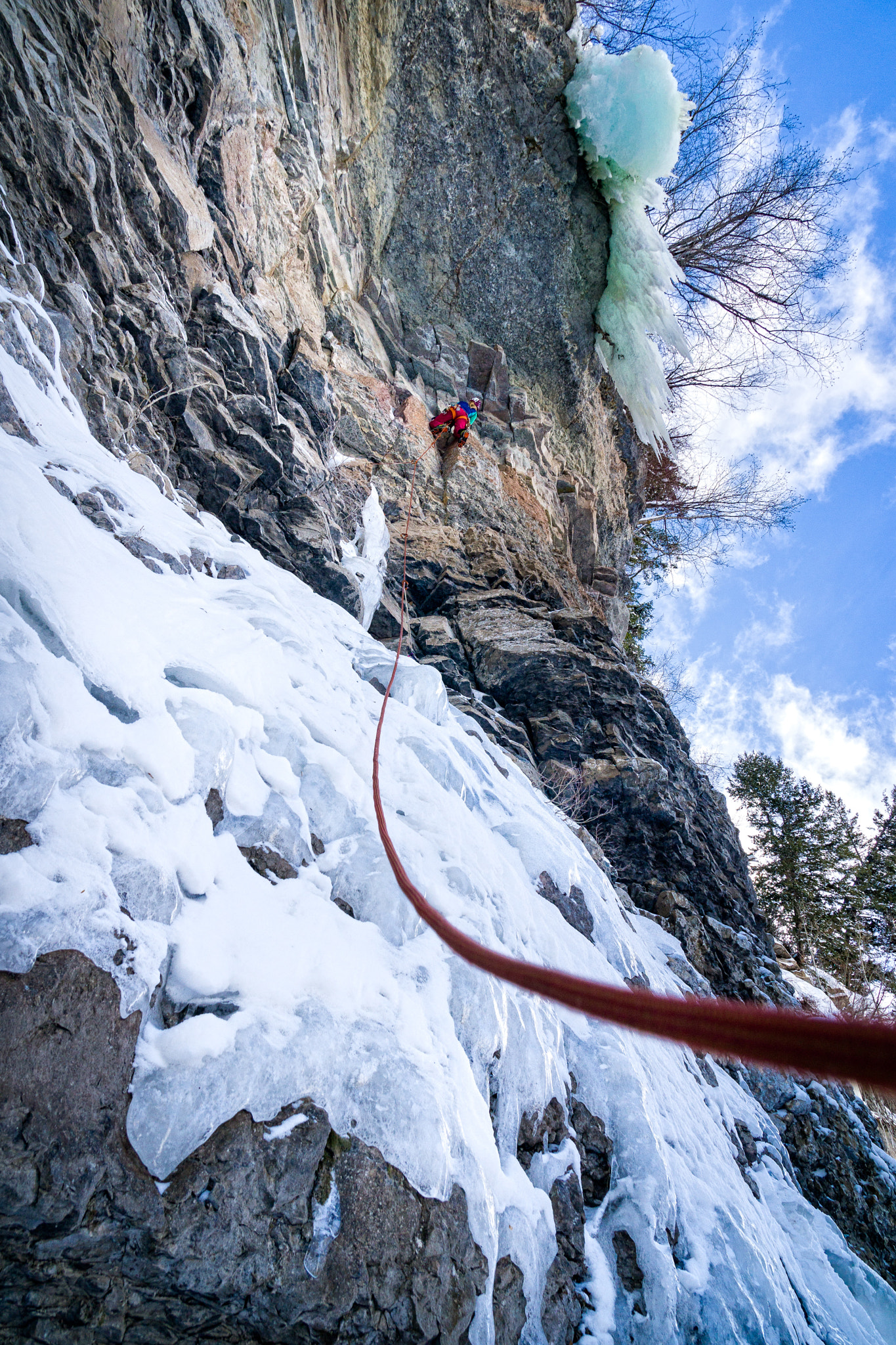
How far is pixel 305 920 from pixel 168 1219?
79 cm

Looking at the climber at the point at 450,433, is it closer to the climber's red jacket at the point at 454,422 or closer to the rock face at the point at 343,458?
the climber's red jacket at the point at 454,422

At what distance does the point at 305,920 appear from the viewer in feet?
6.45

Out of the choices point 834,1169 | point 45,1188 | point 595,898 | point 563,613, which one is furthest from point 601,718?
point 45,1188

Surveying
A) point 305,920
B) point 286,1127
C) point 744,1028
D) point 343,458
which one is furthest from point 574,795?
point 744,1028

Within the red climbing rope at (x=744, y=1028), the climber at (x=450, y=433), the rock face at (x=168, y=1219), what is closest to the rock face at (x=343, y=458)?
the rock face at (x=168, y=1219)

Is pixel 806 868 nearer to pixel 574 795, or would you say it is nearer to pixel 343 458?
pixel 574 795

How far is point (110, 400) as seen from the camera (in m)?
4.09

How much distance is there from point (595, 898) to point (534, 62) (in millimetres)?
11488

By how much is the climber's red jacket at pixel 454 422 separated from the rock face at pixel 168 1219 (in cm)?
812

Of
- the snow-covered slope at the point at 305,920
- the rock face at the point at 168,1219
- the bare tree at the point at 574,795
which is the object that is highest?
the bare tree at the point at 574,795

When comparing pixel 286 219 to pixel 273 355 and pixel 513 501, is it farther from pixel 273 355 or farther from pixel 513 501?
pixel 513 501

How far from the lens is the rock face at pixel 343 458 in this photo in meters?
1.30

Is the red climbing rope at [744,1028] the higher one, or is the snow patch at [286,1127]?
the red climbing rope at [744,1028]

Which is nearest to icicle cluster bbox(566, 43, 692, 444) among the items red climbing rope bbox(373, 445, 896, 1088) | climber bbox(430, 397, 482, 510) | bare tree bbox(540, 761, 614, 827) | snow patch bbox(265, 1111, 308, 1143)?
climber bbox(430, 397, 482, 510)
